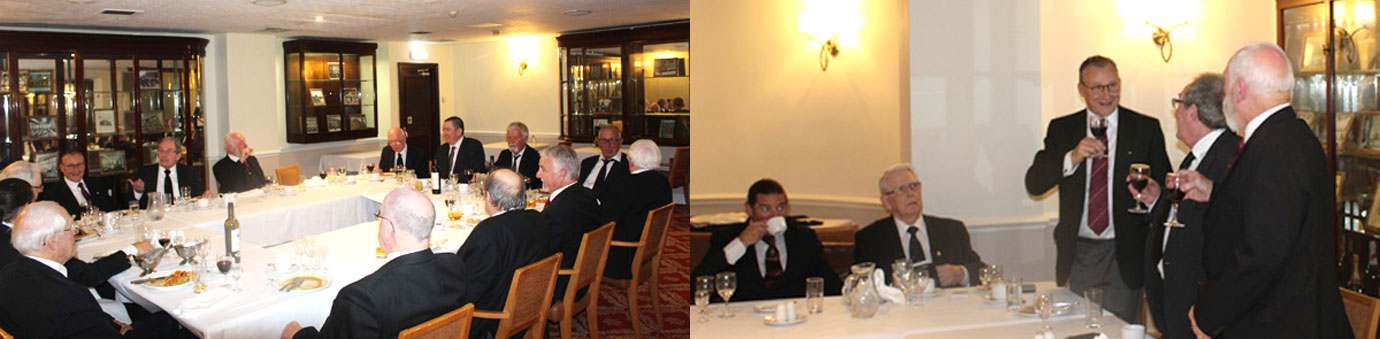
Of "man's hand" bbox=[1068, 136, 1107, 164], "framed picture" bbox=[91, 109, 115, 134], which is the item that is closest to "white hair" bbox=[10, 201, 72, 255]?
"man's hand" bbox=[1068, 136, 1107, 164]

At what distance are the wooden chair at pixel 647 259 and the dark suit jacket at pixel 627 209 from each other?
0.05 m

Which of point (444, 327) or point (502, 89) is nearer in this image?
point (444, 327)

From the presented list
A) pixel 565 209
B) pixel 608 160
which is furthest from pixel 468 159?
pixel 565 209

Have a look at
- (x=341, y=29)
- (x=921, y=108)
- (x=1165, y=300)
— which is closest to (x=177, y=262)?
(x=921, y=108)

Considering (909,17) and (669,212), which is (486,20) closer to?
(669,212)

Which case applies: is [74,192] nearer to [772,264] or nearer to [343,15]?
[343,15]

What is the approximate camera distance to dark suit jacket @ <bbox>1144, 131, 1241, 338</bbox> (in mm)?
2996

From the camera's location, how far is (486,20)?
30.6 feet

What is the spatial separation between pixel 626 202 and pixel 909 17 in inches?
94.5

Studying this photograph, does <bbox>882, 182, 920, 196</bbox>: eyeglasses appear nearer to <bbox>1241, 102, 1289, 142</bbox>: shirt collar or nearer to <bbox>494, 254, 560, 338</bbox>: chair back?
<bbox>1241, 102, 1289, 142</bbox>: shirt collar

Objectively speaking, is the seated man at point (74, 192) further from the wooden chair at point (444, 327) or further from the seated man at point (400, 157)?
the wooden chair at point (444, 327)

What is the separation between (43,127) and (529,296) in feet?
25.9

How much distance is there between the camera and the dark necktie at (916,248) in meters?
3.08

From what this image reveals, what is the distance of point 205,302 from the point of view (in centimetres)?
337
